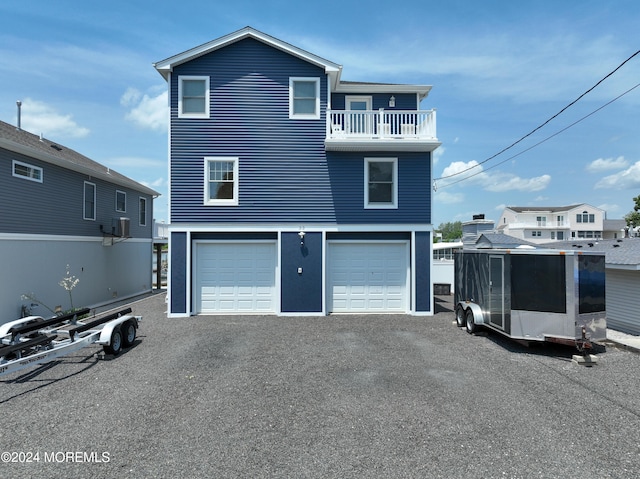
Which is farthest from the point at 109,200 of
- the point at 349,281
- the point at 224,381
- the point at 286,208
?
the point at 224,381

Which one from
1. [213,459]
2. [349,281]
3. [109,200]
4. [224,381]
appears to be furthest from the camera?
[109,200]

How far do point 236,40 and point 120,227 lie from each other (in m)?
9.74

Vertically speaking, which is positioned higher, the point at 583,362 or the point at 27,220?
the point at 27,220

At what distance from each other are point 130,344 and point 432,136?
1080 centimetres

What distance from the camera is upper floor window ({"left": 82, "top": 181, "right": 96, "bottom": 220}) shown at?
13.6 meters

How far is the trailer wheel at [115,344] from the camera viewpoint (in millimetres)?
6918

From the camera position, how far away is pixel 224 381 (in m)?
5.77

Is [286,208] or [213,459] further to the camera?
[286,208]

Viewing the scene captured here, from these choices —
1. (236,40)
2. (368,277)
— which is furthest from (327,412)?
(236,40)

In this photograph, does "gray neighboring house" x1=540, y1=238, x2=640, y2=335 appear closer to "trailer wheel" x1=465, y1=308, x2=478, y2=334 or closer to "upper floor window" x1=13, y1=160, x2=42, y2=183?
"trailer wheel" x1=465, y1=308, x2=478, y2=334

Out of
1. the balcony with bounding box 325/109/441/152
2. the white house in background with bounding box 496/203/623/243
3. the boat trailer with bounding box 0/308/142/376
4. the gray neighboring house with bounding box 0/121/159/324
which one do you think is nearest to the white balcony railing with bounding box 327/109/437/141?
the balcony with bounding box 325/109/441/152

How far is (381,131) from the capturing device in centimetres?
1120

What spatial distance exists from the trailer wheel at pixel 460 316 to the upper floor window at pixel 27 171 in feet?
47.6

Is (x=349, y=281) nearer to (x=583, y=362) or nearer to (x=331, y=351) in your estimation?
(x=331, y=351)
